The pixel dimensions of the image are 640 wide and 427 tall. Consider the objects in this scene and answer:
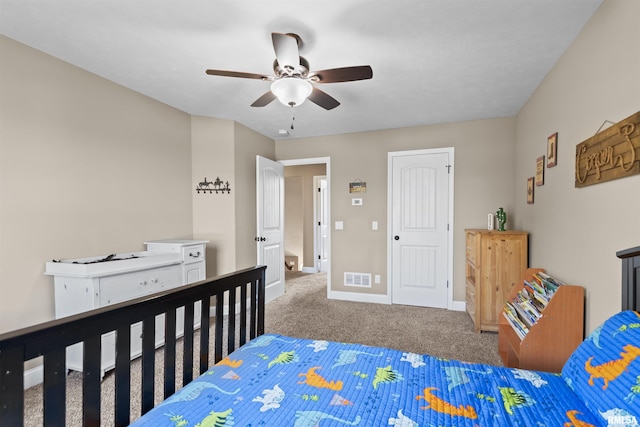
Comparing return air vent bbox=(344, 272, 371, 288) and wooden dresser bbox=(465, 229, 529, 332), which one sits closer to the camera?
wooden dresser bbox=(465, 229, 529, 332)

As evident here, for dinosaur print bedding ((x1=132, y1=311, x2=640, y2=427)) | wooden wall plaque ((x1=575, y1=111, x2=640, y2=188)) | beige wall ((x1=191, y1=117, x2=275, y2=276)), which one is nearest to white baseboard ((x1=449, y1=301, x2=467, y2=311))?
wooden wall plaque ((x1=575, y1=111, x2=640, y2=188))

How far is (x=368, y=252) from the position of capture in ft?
14.1

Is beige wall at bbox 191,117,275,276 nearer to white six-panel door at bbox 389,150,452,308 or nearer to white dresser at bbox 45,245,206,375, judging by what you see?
white dresser at bbox 45,245,206,375

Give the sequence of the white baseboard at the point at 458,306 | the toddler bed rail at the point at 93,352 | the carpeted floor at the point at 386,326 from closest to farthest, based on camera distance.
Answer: the toddler bed rail at the point at 93,352
the carpeted floor at the point at 386,326
the white baseboard at the point at 458,306

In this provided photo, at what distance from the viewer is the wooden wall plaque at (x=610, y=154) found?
141 centimetres

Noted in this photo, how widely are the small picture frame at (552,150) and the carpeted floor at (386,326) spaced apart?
167 cm

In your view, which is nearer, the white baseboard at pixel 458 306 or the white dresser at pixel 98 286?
the white dresser at pixel 98 286

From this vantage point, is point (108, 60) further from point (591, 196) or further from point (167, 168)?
point (591, 196)

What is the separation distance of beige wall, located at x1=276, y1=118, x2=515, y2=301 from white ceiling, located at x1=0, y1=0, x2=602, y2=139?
764 mm

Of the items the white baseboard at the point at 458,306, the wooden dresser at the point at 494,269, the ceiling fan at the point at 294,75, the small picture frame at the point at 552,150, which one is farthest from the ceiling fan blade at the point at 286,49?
the white baseboard at the point at 458,306

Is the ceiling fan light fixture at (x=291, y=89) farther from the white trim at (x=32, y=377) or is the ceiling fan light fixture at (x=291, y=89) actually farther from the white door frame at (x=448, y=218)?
the white trim at (x=32, y=377)

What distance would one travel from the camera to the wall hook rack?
3.71 m

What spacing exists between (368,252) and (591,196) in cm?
273

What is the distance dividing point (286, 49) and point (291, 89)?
0.27 meters
